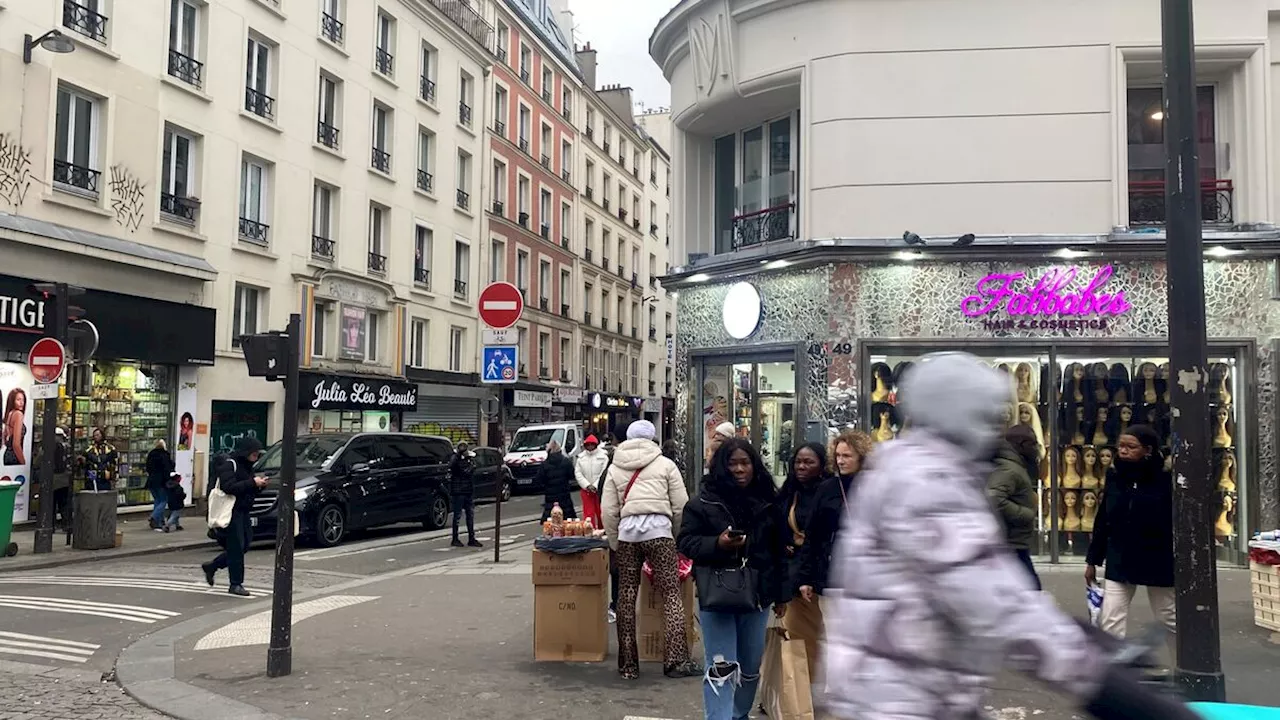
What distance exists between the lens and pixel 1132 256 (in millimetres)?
11109

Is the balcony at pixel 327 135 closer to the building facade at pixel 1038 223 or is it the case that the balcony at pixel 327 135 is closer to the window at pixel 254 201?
the window at pixel 254 201

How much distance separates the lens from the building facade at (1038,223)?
436 inches

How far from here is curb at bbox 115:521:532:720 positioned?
19.6 ft

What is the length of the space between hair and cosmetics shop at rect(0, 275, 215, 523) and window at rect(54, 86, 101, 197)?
2090mm

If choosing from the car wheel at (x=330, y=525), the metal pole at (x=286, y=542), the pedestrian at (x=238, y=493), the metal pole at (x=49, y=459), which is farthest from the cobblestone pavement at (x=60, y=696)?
the car wheel at (x=330, y=525)

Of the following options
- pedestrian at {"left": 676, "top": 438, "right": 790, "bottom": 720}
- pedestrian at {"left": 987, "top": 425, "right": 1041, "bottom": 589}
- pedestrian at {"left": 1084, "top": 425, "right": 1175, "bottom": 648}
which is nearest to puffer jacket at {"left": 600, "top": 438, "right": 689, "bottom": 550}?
pedestrian at {"left": 676, "top": 438, "right": 790, "bottom": 720}

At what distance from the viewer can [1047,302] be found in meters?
11.3

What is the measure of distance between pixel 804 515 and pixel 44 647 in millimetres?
6302

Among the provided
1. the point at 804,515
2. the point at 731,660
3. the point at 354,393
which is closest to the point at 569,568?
the point at 804,515

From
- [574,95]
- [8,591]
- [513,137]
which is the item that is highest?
[574,95]

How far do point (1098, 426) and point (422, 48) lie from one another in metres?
24.6

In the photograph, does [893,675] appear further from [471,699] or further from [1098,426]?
[1098,426]

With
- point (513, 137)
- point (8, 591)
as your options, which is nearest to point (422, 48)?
point (513, 137)

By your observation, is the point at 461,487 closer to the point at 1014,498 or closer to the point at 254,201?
the point at 1014,498
